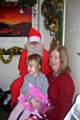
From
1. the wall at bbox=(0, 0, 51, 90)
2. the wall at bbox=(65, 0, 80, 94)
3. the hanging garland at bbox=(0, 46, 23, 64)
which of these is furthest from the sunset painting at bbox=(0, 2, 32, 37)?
the wall at bbox=(65, 0, 80, 94)

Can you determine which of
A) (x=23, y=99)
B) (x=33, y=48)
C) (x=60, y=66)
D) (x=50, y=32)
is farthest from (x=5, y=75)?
(x=60, y=66)

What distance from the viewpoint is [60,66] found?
2.74m

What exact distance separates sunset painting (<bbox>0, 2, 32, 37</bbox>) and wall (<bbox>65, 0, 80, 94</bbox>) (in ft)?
2.08

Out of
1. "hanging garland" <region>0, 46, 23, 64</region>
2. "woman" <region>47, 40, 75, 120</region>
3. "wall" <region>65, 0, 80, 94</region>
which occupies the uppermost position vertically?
"woman" <region>47, 40, 75, 120</region>

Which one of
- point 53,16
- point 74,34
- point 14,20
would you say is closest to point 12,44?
point 14,20

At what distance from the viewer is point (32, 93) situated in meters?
2.83

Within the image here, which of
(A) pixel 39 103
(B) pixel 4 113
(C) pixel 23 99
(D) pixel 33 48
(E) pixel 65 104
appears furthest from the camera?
(B) pixel 4 113

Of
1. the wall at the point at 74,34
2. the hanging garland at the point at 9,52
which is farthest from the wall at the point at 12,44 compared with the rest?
the wall at the point at 74,34

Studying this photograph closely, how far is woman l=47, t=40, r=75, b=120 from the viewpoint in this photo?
2623 millimetres

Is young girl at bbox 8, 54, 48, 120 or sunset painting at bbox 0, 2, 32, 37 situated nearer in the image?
young girl at bbox 8, 54, 48, 120

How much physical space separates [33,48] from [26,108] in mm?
819

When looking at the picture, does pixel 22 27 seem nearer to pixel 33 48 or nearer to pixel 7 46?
pixel 7 46

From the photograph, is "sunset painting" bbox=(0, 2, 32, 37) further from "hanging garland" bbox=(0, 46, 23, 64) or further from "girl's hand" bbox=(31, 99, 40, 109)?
"girl's hand" bbox=(31, 99, 40, 109)

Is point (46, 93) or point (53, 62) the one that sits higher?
point (53, 62)
